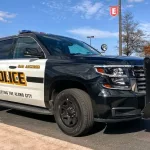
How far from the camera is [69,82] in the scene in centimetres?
529

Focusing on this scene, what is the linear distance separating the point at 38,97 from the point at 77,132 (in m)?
1.21

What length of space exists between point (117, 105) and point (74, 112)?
78cm

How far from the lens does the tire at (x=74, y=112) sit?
4.84 m

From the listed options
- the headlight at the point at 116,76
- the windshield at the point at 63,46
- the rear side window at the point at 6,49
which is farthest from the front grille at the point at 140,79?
the rear side window at the point at 6,49

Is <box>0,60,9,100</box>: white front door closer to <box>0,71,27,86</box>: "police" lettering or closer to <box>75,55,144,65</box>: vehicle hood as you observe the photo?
<box>0,71,27,86</box>: "police" lettering

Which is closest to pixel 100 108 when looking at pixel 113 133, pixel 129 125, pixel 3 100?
pixel 113 133

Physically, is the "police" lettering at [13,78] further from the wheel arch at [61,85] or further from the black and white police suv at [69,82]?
the wheel arch at [61,85]

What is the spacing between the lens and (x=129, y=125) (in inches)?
233

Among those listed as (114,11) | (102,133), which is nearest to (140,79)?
(102,133)

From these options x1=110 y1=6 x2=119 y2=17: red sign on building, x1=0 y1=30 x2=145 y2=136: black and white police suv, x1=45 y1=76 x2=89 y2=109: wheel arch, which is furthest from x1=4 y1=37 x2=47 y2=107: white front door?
x1=110 y1=6 x2=119 y2=17: red sign on building

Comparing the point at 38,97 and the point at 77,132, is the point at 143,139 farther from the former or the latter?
the point at 38,97

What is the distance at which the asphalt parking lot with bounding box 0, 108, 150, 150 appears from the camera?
4.71 m

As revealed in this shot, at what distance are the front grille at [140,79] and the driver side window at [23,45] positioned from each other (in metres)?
2.11

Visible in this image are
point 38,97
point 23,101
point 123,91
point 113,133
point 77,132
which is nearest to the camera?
point 123,91
